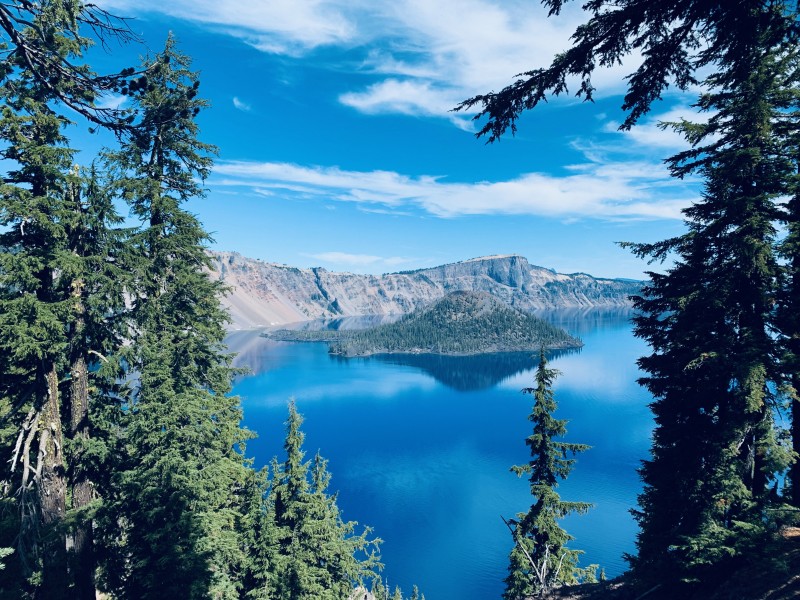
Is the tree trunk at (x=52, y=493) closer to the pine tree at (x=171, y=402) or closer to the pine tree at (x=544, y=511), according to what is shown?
the pine tree at (x=171, y=402)

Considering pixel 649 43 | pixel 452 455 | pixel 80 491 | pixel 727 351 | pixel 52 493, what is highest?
pixel 649 43

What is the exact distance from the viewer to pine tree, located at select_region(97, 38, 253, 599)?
12.4 metres

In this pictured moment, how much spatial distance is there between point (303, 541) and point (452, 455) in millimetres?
63089

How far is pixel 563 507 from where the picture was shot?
69.0 feet

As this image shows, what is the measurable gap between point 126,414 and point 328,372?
160 meters

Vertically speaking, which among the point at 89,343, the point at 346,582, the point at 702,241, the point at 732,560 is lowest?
the point at 346,582

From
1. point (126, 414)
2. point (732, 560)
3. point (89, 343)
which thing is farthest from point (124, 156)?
point (732, 560)

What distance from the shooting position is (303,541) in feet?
64.5

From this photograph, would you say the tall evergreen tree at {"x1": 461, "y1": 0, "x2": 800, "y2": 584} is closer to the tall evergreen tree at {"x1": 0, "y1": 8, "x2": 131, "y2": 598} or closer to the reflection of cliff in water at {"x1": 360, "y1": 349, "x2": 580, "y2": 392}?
the tall evergreen tree at {"x1": 0, "y1": 8, "x2": 131, "y2": 598}

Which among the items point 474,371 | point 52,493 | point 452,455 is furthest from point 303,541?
point 474,371

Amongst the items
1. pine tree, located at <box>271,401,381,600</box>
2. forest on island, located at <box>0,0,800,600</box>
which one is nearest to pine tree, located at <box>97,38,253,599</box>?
forest on island, located at <box>0,0,800,600</box>

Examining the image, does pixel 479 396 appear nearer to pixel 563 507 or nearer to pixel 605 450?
pixel 605 450

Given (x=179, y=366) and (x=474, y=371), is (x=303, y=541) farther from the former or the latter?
(x=474, y=371)

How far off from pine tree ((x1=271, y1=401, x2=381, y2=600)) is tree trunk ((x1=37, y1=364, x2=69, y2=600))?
28.9 ft
